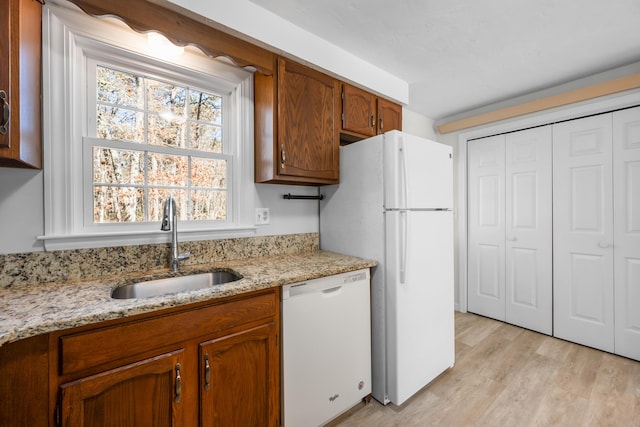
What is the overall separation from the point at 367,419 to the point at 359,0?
2.40 m

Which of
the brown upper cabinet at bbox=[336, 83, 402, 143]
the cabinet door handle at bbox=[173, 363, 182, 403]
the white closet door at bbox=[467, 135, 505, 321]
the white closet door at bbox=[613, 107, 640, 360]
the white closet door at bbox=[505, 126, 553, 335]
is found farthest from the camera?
the white closet door at bbox=[467, 135, 505, 321]

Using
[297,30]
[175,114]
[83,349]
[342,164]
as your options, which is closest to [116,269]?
[83,349]

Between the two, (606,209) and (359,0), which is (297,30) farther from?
(606,209)

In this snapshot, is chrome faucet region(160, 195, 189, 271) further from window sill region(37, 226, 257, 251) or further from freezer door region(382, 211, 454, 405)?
freezer door region(382, 211, 454, 405)

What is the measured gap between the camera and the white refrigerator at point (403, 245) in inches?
67.8

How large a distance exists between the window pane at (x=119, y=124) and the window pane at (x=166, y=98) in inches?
4.4

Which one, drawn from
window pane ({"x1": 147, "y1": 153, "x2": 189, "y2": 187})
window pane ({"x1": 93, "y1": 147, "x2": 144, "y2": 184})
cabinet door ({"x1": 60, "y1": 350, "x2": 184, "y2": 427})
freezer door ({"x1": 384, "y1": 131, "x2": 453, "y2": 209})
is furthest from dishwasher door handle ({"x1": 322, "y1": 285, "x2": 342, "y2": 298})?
window pane ({"x1": 93, "y1": 147, "x2": 144, "y2": 184})

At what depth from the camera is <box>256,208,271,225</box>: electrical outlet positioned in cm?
197

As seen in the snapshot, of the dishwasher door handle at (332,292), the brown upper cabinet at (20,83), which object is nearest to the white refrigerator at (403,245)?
the dishwasher door handle at (332,292)

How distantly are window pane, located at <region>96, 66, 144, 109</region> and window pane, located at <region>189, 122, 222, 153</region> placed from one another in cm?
30

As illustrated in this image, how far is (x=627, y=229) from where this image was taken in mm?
2232

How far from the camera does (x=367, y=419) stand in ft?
5.43

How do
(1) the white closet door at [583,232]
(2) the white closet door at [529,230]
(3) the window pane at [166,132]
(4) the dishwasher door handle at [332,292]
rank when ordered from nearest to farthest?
(4) the dishwasher door handle at [332,292] → (3) the window pane at [166,132] → (1) the white closet door at [583,232] → (2) the white closet door at [529,230]

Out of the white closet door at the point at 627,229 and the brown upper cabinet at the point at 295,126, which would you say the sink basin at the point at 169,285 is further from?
the white closet door at the point at 627,229
